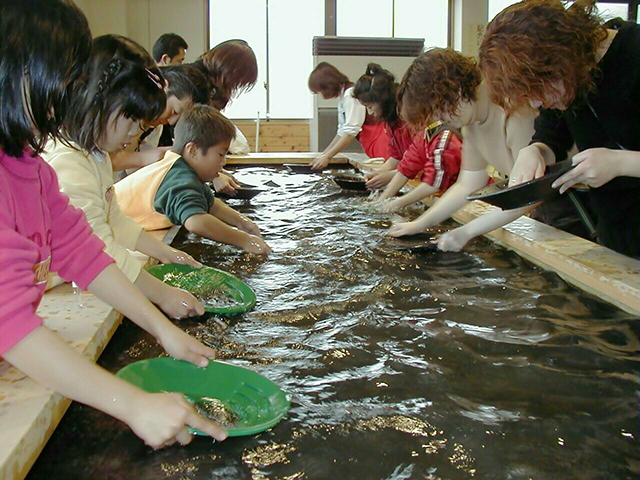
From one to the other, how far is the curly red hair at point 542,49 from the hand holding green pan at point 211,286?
35.8 inches

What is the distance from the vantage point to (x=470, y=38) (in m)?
8.31

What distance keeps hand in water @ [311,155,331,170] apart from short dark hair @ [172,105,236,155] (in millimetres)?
2485

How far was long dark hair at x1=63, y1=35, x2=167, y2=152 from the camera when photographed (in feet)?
4.68

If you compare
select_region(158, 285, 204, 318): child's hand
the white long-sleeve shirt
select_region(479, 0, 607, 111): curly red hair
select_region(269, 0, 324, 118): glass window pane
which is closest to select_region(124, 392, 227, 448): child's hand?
select_region(158, 285, 204, 318): child's hand

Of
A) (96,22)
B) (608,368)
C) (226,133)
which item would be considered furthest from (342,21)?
(608,368)

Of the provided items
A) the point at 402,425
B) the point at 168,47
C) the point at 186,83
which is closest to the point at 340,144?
the point at 168,47

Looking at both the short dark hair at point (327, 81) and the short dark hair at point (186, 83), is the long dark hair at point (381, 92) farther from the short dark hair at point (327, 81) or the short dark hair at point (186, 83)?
the short dark hair at point (327, 81)

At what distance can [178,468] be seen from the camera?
2.88 feet

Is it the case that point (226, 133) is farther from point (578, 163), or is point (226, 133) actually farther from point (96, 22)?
point (96, 22)

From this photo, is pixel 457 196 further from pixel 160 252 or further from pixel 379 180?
pixel 160 252

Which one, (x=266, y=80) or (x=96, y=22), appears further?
(x=266, y=80)

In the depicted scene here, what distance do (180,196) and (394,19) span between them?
22.9ft

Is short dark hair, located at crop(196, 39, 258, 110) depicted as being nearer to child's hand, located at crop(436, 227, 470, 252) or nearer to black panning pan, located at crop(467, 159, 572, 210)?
child's hand, located at crop(436, 227, 470, 252)

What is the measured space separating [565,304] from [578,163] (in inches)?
15.4
